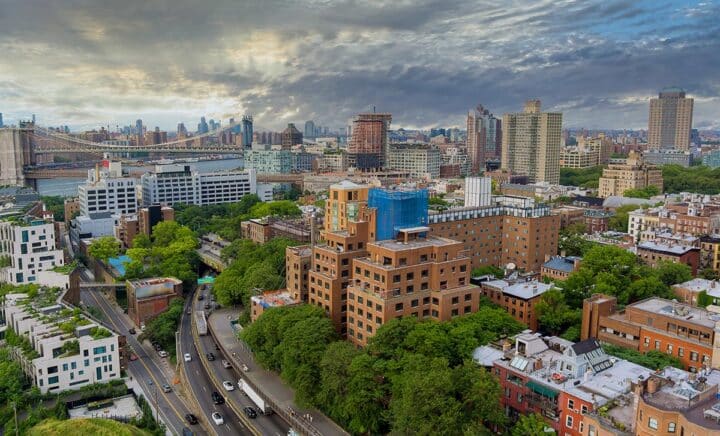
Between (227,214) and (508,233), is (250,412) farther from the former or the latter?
(227,214)

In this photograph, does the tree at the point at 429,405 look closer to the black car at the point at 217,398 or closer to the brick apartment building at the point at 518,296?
the black car at the point at 217,398

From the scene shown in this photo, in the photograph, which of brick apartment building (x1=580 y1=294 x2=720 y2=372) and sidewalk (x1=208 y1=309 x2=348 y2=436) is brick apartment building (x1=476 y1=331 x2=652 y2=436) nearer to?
brick apartment building (x1=580 y1=294 x2=720 y2=372)

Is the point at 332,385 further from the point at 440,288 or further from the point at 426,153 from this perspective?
the point at 426,153

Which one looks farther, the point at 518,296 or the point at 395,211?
the point at 518,296

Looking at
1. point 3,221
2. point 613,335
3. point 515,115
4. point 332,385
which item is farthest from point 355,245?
point 515,115

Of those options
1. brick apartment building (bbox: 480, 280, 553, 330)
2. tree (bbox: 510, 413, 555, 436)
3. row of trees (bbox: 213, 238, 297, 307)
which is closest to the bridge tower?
row of trees (bbox: 213, 238, 297, 307)

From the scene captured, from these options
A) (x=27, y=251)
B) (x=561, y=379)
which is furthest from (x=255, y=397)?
(x=27, y=251)
